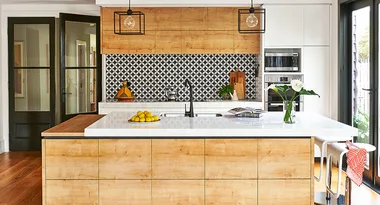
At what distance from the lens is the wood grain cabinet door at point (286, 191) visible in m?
4.45

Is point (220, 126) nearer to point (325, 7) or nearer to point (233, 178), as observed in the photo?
point (233, 178)

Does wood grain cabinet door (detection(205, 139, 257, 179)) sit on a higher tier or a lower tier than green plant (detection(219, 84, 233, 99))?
lower

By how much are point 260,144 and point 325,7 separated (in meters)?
3.61

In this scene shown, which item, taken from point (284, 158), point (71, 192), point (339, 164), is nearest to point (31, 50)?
point (71, 192)

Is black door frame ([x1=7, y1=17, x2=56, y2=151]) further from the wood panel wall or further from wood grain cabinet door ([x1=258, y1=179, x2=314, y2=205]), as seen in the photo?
wood grain cabinet door ([x1=258, y1=179, x2=314, y2=205])

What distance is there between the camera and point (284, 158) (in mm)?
4430

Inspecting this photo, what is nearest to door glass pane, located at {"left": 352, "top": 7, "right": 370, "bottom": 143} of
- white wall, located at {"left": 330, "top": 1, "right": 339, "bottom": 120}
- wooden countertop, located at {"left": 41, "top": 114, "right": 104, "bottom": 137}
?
white wall, located at {"left": 330, "top": 1, "right": 339, "bottom": 120}

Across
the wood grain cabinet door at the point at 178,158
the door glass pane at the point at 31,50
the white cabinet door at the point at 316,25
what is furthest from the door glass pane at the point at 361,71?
the door glass pane at the point at 31,50

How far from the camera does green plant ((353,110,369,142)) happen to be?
6441mm

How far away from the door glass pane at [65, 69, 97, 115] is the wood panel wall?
2.52 ft

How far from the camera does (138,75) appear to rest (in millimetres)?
8125

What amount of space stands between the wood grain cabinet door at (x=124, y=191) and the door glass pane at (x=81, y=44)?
13.1 ft

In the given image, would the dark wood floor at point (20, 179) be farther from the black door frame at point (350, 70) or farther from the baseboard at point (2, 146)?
the black door frame at point (350, 70)

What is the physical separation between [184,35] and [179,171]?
3502 millimetres
